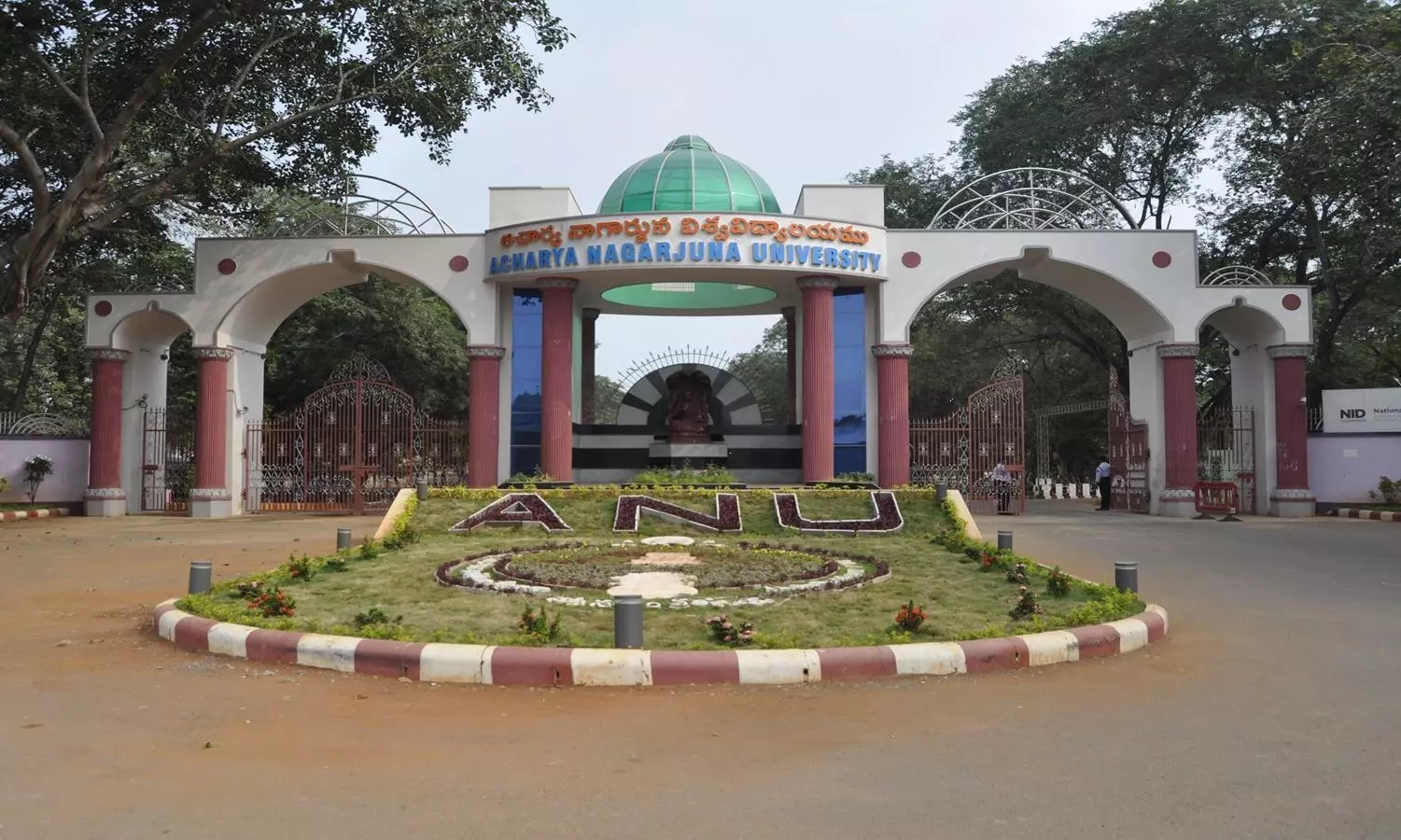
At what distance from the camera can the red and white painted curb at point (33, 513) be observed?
19672 millimetres

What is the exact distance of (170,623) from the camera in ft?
22.7

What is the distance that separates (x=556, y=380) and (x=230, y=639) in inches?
566

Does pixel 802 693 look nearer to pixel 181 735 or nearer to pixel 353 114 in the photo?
pixel 181 735

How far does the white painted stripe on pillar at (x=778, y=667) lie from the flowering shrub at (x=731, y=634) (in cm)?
38

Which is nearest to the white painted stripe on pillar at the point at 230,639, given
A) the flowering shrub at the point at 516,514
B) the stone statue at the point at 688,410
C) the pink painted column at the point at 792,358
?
the flowering shrub at the point at 516,514

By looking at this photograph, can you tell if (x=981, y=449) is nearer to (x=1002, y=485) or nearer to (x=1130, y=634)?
(x=1002, y=485)

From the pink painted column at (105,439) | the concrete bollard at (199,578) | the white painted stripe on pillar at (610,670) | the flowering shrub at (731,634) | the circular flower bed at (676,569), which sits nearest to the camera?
the white painted stripe on pillar at (610,670)

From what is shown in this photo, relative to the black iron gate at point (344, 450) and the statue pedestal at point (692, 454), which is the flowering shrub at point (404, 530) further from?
the statue pedestal at point (692, 454)

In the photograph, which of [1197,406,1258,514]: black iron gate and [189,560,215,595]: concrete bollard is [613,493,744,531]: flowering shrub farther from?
[1197,406,1258,514]: black iron gate

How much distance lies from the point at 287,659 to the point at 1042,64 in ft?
93.2

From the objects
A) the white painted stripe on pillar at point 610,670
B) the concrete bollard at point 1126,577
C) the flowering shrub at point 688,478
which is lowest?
the white painted stripe on pillar at point 610,670

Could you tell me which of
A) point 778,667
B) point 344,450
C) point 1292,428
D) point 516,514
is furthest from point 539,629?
point 1292,428

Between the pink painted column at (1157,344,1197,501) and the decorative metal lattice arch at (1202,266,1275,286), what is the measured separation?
5.63 feet

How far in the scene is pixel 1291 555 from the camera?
41.6ft
